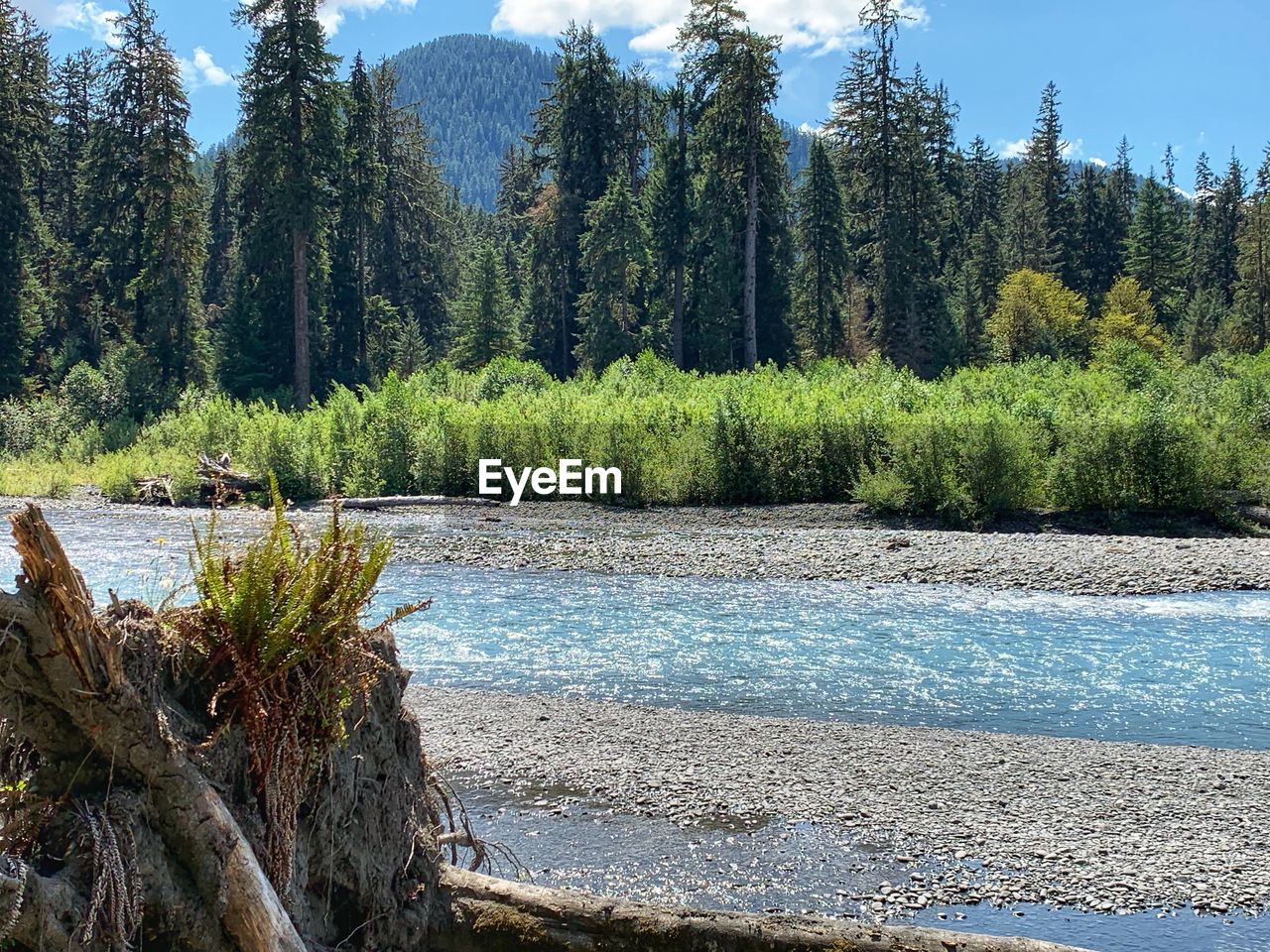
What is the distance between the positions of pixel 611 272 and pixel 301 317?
44.1 feet

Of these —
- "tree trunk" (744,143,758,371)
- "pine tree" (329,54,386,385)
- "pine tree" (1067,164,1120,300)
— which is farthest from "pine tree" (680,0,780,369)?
"pine tree" (1067,164,1120,300)

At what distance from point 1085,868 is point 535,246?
51230 mm

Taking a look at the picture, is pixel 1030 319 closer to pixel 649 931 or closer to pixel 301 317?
pixel 301 317

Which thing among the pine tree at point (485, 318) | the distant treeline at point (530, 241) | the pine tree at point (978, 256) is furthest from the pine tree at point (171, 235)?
the pine tree at point (978, 256)

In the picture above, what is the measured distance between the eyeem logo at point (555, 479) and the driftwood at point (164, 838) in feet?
73.7

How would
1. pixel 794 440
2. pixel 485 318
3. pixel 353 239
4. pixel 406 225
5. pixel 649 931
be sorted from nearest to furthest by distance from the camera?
1. pixel 649 931
2. pixel 794 440
3. pixel 485 318
4. pixel 353 239
5. pixel 406 225

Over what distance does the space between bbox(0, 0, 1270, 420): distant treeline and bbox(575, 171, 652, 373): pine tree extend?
0.40 ft

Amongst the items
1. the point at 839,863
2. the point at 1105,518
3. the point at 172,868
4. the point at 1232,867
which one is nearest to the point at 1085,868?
the point at 1232,867

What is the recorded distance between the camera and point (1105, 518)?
22062 millimetres

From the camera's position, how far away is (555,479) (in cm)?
2786

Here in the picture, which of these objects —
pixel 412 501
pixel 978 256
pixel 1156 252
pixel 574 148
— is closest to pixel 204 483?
pixel 412 501

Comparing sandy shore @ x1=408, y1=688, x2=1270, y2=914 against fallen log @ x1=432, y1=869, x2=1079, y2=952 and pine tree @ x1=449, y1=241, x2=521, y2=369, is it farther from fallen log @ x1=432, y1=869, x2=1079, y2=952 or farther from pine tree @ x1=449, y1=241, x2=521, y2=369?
pine tree @ x1=449, y1=241, x2=521, y2=369

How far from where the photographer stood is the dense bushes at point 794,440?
2262 centimetres

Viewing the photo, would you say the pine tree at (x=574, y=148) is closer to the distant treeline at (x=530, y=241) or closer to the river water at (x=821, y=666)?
the distant treeline at (x=530, y=241)
